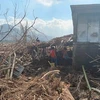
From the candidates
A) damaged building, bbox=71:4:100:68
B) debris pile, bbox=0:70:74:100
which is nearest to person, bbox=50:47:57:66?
damaged building, bbox=71:4:100:68

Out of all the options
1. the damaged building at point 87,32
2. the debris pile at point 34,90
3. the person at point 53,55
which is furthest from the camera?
the person at point 53,55

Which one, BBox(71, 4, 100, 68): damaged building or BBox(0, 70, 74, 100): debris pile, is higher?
BBox(71, 4, 100, 68): damaged building

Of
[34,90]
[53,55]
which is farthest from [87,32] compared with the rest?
[34,90]

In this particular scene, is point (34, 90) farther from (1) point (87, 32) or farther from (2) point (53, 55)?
(2) point (53, 55)

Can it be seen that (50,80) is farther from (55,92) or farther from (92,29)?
(92,29)

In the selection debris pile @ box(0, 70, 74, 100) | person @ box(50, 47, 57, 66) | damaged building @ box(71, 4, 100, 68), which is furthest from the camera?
person @ box(50, 47, 57, 66)

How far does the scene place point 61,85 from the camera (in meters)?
7.38

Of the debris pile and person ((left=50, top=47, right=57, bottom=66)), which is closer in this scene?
the debris pile

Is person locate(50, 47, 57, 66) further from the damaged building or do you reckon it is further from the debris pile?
the debris pile

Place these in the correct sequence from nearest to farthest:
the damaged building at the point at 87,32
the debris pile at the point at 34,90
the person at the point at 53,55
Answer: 1. the debris pile at the point at 34,90
2. the damaged building at the point at 87,32
3. the person at the point at 53,55

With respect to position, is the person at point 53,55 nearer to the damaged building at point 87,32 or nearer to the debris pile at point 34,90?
the damaged building at point 87,32

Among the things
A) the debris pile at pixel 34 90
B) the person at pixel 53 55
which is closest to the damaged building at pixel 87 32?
the person at pixel 53 55

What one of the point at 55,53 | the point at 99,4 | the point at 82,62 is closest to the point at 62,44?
the point at 55,53

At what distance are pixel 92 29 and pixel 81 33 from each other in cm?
65
